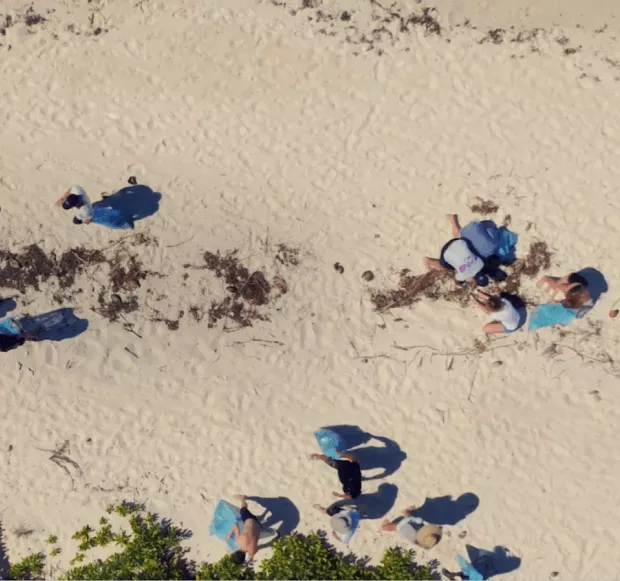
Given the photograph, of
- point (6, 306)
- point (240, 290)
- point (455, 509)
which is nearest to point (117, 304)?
point (6, 306)

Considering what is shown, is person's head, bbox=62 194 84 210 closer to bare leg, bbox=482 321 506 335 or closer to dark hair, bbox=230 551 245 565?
dark hair, bbox=230 551 245 565

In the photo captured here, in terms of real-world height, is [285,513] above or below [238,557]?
above

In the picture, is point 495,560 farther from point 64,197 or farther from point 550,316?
point 64,197

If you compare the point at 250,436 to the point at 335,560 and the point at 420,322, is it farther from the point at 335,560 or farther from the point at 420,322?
the point at 420,322

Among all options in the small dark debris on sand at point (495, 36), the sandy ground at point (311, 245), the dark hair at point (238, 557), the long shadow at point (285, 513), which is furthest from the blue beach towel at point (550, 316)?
the dark hair at point (238, 557)

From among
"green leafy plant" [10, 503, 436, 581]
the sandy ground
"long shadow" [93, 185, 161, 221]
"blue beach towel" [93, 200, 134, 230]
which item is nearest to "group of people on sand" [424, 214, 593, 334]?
the sandy ground

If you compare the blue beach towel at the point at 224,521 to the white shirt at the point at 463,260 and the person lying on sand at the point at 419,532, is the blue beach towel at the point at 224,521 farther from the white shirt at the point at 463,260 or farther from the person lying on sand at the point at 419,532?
the white shirt at the point at 463,260
